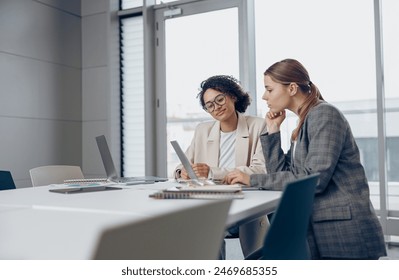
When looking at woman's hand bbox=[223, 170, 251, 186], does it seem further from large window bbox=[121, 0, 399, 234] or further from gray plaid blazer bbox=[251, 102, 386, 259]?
large window bbox=[121, 0, 399, 234]

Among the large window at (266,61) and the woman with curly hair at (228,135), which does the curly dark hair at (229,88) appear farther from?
the large window at (266,61)

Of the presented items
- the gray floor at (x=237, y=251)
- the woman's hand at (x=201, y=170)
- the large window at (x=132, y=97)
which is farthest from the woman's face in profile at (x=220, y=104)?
the large window at (x=132, y=97)

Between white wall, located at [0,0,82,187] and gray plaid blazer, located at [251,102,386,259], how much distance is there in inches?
133

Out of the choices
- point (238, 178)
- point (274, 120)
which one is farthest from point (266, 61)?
point (238, 178)

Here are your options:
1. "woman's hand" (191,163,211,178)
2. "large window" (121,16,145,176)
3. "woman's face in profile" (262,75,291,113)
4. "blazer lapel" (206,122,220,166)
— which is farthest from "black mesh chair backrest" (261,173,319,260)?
"large window" (121,16,145,176)

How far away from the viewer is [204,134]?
289 centimetres

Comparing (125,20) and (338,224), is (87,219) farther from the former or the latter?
(125,20)

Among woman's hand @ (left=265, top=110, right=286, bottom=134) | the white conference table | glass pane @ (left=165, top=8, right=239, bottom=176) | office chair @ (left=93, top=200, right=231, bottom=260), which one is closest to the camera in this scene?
office chair @ (left=93, top=200, right=231, bottom=260)

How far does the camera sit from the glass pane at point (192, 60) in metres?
4.61

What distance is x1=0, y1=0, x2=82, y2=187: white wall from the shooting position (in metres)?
4.27

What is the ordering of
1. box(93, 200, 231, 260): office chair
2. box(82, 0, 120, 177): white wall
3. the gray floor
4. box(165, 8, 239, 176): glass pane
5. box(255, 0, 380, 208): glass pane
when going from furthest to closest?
box(82, 0, 120, 177): white wall, box(165, 8, 239, 176): glass pane, box(255, 0, 380, 208): glass pane, the gray floor, box(93, 200, 231, 260): office chair

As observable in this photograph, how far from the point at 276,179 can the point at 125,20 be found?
152 inches
